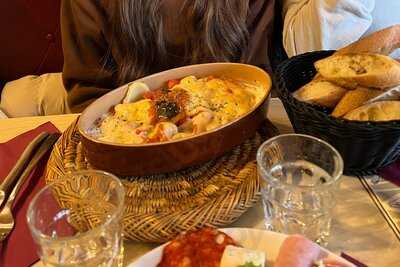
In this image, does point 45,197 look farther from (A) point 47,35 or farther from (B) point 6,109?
(A) point 47,35

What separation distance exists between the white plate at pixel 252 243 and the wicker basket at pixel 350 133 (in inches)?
7.2

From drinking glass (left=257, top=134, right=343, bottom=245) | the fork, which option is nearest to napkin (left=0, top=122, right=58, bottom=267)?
the fork

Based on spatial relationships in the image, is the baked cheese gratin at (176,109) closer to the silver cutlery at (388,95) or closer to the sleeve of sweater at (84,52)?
the silver cutlery at (388,95)

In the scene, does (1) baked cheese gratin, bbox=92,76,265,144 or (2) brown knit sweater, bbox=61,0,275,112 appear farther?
(2) brown knit sweater, bbox=61,0,275,112

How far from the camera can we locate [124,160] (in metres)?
0.74

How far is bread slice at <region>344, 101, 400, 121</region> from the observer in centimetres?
74

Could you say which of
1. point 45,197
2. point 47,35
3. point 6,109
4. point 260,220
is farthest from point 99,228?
point 47,35

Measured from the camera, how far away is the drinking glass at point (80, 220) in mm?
608

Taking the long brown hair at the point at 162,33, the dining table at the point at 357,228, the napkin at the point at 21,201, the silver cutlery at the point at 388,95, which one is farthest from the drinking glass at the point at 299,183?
the long brown hair at the point at 162,33

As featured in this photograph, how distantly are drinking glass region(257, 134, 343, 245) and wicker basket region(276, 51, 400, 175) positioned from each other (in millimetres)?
35

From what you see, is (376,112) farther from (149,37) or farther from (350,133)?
(149,37)

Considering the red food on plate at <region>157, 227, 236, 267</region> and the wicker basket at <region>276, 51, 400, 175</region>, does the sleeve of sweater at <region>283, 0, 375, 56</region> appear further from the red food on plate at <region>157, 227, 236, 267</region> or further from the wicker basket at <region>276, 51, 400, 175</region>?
the red food on plate at <region>157, 227, 236, 267</region>

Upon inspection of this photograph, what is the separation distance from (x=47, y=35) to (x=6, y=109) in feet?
0.98

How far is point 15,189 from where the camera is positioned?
0.81 metres
